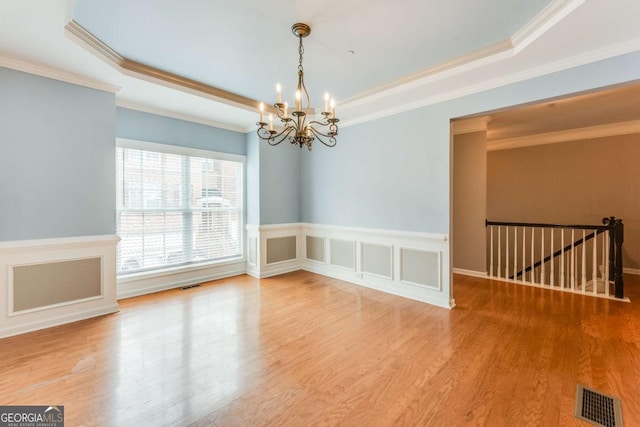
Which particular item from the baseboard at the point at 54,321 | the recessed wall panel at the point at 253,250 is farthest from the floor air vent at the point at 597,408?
the baseboard at the point at 54,321

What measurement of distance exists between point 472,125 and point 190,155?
16.0 feet

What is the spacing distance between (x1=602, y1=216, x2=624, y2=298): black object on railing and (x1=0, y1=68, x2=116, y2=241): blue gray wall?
6.72 meters

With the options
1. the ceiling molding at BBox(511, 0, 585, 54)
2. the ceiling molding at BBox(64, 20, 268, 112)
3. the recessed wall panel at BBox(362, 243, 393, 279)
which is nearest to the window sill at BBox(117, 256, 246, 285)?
the recessed wall panel at BBox(362, 243, 393, 279)

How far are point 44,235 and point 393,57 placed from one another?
13.6ft

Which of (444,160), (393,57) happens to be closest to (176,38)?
(393,57)

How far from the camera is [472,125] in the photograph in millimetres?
4938

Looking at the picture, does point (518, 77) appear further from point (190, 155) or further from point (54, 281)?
point (54, 281)

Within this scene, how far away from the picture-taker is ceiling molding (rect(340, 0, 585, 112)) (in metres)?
2.08

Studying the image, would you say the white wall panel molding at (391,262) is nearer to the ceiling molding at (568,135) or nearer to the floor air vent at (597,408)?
the floor air vent at (597,408)

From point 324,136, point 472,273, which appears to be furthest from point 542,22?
point 472,273

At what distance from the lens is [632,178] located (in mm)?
5270

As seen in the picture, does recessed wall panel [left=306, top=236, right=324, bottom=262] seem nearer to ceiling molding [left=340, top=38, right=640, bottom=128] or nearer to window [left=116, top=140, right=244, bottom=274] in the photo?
window [left=116, top=140, right=244, bottom=274]

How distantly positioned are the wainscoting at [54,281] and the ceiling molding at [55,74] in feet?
5.74
